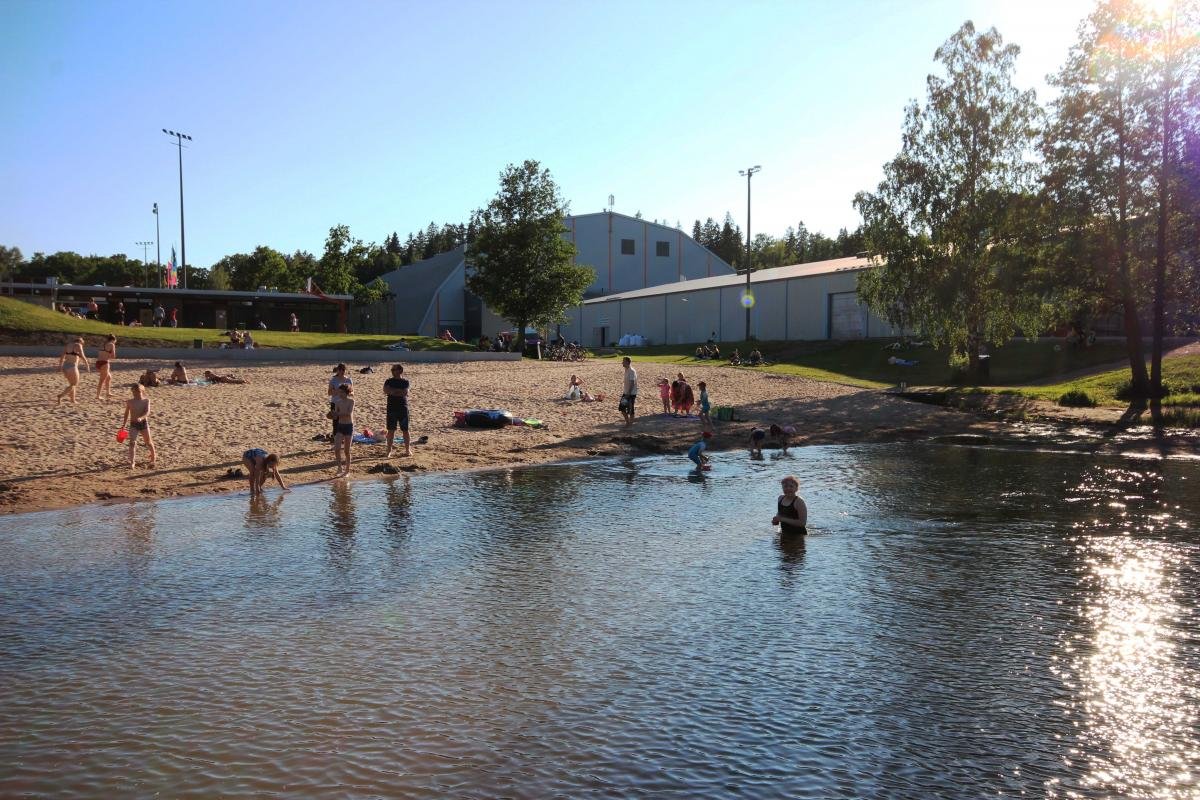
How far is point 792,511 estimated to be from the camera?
13.4 meters

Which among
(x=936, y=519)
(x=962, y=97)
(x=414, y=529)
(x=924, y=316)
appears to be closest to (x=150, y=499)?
(x=414, y=529)

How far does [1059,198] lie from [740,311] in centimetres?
3179

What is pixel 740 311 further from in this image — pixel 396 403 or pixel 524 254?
pixel 396 403

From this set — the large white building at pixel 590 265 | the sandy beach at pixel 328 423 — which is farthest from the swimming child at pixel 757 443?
the large white building at pixel 590 265

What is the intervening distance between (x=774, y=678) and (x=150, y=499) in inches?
491

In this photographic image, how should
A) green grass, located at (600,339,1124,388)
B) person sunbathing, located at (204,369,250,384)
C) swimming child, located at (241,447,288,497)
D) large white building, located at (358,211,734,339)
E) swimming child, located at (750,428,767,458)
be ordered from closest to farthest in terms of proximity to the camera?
swimming child, located at (241,447,288,497) < swimming child, located at (750,428,767,458) < person sunbathing, located at (204,369,250,384) < green grass, located at (600,339,1124,388) < large white building, located at (358,211,734,339)

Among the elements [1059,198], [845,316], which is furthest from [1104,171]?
[845,316]

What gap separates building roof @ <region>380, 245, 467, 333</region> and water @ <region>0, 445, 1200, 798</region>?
65938mm

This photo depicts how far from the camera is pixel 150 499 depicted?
51.7ft

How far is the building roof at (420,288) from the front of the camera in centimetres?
7969

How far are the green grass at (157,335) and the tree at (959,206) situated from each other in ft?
85.5

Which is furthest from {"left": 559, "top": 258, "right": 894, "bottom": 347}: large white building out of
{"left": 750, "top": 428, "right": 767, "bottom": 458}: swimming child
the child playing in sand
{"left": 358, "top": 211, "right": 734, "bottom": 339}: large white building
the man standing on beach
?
the child playing in sand

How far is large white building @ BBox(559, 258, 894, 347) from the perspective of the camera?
56.5m

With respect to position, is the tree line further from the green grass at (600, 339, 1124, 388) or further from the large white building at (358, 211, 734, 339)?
the large white building at (358, 211, 734, 339)
